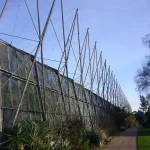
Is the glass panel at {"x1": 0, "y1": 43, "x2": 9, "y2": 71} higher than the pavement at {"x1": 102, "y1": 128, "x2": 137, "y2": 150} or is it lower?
higher

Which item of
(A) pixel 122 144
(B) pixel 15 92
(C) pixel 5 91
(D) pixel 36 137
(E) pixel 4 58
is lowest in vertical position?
(A) pixel 122 144

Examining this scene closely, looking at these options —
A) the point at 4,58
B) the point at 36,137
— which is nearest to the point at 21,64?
the point at 4,58

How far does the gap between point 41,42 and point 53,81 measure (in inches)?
330

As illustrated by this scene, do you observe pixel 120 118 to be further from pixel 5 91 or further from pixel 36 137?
pixel 36 137

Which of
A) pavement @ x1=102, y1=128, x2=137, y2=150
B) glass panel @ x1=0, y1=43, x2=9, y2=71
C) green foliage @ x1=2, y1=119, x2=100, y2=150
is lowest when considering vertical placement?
pavement @ x1=102, y1=128, x2=137, y2=150

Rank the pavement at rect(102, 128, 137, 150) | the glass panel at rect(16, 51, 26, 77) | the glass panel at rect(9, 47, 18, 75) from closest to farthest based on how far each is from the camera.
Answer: the glass panel at rect(9, 47, 18, 75) → the glass panel at rect(16, 51, 26, 77) → the pavement at rect(102, 128, 137, 150)

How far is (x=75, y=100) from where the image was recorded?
27484mm

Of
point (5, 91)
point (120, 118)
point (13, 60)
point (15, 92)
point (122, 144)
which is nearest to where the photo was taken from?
point (5, 91)

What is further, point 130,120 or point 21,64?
point 130,120

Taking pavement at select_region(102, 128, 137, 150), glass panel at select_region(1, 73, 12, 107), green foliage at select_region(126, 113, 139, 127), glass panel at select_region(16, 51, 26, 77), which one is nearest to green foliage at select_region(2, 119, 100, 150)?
glass panel at select_region(1, 73, 12, 107)

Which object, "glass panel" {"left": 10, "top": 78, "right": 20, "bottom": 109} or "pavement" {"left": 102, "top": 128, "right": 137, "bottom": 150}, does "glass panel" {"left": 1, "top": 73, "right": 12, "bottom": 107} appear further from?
"pavement" {"left": 102, "top": 128, "right": 137, "bottom": 150}

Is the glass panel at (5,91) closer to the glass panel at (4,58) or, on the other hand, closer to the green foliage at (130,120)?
the glass panel at (4,58)

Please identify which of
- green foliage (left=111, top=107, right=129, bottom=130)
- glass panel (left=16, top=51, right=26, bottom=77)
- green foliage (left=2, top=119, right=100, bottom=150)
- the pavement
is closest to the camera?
green foliage (left=2, top=119, right=100, bottom=150)

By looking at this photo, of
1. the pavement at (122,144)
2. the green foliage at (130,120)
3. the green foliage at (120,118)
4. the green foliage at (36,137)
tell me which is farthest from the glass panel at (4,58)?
the green foliage at (130,120)
